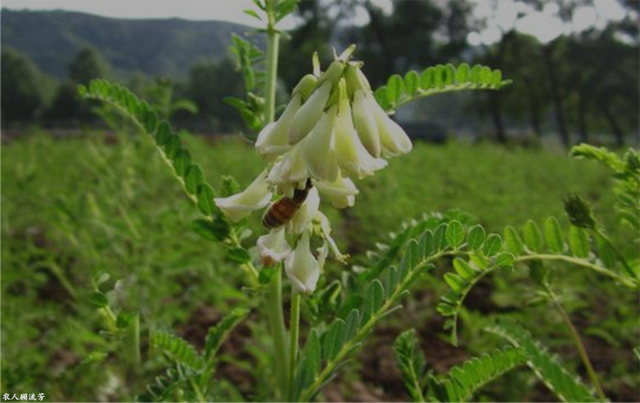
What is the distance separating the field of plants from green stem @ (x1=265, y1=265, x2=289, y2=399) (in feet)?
0.20

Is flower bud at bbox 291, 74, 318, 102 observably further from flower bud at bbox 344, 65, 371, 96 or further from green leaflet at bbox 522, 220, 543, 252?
green leaflet at bbox 522, 220, 543, 252

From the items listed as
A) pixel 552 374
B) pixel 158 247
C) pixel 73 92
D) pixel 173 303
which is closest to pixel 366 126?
pixel 552 374

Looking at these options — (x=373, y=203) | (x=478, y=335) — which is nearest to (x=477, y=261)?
(x=478, y=335)

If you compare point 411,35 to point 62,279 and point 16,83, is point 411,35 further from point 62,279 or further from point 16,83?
point 62,279

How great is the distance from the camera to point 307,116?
0.61m

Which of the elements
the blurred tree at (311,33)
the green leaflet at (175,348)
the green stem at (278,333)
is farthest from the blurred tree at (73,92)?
the blurred tree at (311,33)

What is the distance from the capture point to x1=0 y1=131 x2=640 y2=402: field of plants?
1.45m

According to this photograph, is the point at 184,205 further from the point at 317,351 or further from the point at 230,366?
the point at 317,351

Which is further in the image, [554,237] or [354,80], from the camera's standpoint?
[554,237]

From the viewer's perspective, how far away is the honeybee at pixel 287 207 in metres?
0.66

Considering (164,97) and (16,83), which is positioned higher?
(16,83)

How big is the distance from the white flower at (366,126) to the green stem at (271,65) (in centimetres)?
30

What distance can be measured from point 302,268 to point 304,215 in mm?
54

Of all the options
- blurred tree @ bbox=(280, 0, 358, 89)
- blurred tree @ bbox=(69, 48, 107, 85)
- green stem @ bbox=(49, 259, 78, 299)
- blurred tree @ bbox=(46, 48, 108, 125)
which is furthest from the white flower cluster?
blurred tree @ bbox=(280, 0, 358, 89)
